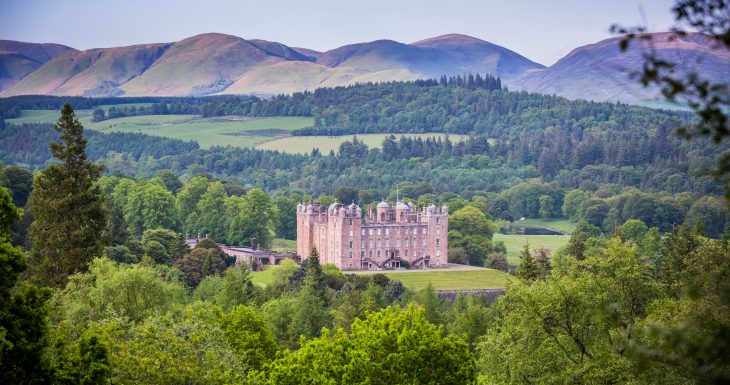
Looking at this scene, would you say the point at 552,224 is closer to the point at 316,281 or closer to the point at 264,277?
the point at 264,277

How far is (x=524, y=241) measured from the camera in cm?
13438

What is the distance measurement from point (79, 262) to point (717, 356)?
1594 inches

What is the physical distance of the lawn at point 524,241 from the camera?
124 m

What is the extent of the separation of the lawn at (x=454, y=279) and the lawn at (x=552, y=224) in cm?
4946

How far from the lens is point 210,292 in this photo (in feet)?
241

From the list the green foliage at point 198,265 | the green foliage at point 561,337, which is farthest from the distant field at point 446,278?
the green foliage at point 561,337

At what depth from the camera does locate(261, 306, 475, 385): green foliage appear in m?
29.6

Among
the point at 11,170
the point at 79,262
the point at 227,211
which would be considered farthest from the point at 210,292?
the point at 227,211

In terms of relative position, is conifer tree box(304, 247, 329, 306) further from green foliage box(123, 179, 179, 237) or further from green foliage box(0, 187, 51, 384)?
green foliage box(0, 187, 51, 384)

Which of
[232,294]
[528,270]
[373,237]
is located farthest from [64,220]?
[373,237]

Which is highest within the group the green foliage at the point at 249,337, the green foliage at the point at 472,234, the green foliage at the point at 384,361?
the green foliage at the point at 384,361

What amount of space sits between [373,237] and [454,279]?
11.3 m

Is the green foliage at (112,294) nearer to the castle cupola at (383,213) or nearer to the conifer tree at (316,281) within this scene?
the conifer tree at (316,281)

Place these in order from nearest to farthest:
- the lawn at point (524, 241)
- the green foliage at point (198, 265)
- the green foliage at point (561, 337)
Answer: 1. the green foliage at point (561, 337)
2. the green foliage at point (198, 265)
3. the lawn at point (524, 241)
